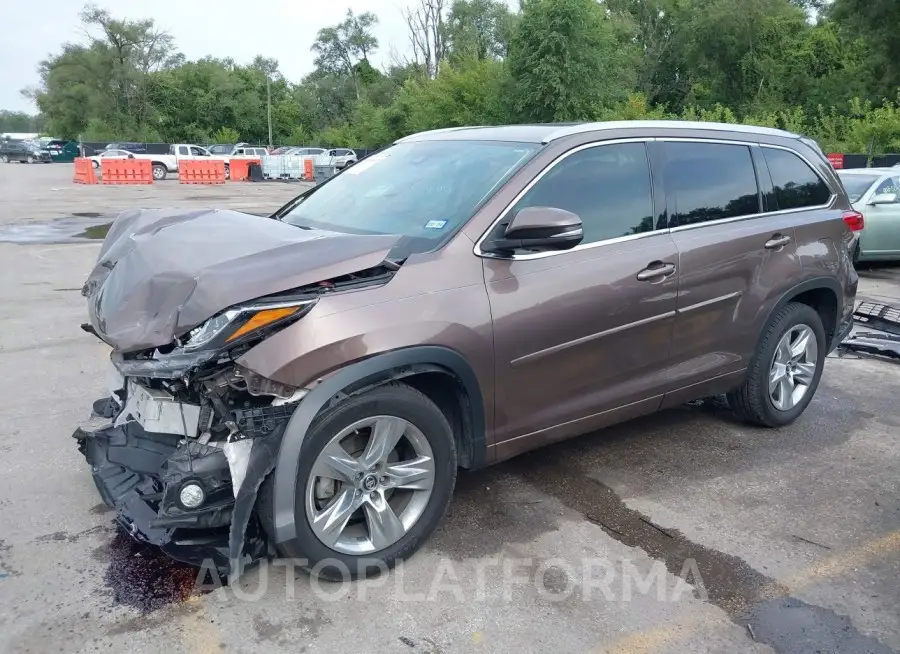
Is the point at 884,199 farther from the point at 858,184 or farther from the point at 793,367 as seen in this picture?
the point at 793,367

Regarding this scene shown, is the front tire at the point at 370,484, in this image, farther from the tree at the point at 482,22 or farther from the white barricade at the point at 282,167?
the tree at the point at 482,22

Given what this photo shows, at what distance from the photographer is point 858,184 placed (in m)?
11.8

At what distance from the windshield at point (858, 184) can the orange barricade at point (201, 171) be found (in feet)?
94.2

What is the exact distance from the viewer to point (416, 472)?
3328 mm

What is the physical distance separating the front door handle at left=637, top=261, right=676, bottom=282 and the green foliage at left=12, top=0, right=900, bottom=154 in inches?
1090

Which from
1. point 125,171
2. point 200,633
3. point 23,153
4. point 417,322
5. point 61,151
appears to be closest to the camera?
point 200,633

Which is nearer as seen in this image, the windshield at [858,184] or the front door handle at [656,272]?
the front door handle at [656,272]

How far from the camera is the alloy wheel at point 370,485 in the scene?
3131 mm

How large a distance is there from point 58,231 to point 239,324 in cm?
1430

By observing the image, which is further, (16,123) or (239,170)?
(16,123)

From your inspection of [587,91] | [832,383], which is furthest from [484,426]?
[587,91]

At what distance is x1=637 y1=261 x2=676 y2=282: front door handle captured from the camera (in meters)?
3.99

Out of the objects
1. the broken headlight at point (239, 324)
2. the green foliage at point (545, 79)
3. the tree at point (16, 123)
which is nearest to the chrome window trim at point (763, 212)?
the broken headlight at point (239, 324)

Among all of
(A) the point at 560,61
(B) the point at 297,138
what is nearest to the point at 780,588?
(A) the point at 560,61
